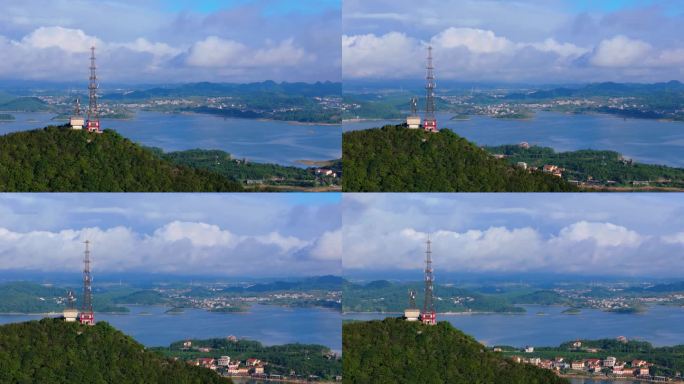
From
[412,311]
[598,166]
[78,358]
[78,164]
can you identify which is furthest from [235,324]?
[598,166]

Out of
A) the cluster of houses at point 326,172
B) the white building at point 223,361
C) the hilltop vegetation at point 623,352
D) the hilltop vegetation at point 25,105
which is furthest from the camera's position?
the white building at point 223,361

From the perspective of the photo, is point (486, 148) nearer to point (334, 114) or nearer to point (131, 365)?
point (334, 114)

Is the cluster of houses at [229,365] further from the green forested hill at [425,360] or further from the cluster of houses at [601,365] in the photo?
the cluster of houses at [601,365]

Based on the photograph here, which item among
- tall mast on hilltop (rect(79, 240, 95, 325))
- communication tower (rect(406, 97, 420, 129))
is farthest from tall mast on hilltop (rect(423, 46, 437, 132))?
tall mast on hilltop (rect(79, 240, 95, 325))

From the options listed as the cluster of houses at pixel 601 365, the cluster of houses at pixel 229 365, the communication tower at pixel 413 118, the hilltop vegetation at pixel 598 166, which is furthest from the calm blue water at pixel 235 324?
the hilltop vegetation at pixel 598 166

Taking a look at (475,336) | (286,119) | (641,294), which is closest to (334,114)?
(286,119)

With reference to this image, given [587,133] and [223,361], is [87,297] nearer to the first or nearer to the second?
[223,361]

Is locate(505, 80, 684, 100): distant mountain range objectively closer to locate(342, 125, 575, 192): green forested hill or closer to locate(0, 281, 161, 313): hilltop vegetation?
locate(342, 125, 575, 192): green forested hill
